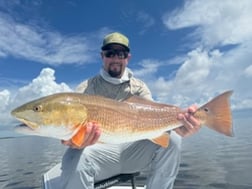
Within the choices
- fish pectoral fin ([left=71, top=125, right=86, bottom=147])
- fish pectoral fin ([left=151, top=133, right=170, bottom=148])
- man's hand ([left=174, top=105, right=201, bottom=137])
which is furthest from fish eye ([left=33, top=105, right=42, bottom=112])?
man's hand ([left=174, top=105, right=201, bottom=137])

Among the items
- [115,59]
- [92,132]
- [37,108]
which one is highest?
[115,59]

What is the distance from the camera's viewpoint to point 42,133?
3504 millimetres

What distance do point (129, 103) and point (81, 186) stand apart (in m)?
1.27

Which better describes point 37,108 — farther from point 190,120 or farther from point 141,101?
point 190,120

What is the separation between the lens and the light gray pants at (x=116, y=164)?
4121mm

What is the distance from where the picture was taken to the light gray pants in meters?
4.12

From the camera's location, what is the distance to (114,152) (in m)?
4.63

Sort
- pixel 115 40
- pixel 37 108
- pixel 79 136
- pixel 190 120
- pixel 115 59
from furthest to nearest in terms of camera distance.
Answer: pixel 115 59 → pixel 115 40 → pixel 190 120 → pixel 79 136 → pixel 37 108

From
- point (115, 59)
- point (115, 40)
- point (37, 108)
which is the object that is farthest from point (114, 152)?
point (115, 40)

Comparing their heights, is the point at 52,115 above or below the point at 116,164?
above

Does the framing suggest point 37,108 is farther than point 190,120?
No

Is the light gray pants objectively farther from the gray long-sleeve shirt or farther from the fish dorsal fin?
the gray long-sleeve shirt

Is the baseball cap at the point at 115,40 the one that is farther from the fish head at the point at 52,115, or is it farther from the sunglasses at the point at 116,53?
the fish head at the point at 52,115

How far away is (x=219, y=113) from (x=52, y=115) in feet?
7.52
